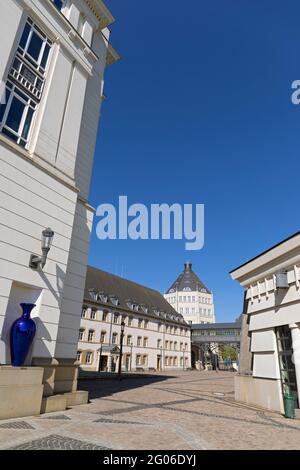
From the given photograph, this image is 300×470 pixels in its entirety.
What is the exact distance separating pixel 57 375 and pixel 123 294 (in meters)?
40.1

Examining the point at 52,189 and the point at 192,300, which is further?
the point at 192,300

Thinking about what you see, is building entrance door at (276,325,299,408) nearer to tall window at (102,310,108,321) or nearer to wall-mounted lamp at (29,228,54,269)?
wall-mounted lamp at (29,228,54,269)

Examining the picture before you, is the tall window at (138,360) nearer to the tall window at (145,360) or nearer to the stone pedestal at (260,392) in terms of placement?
the tall window at (145,360)

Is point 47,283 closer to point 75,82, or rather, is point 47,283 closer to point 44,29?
point 75,82

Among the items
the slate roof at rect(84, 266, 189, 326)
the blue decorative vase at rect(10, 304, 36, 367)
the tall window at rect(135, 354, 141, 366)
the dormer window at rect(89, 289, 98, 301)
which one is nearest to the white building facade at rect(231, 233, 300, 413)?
the blue decorative vase at rect(10, 304, 36, 367)

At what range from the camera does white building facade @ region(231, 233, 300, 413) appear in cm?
994

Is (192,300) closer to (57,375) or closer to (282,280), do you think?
(282,280)

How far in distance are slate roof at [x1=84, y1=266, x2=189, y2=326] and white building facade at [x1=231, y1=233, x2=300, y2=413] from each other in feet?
95.6

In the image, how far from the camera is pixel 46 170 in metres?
10.4

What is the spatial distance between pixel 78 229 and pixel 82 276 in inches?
72.6

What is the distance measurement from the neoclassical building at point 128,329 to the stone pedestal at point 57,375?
92.4ft

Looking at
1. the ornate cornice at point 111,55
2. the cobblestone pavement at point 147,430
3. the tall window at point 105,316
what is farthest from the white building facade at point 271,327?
the tall window at point 105,316

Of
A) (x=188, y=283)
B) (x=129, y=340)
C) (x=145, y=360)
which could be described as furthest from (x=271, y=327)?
(x=188, y=283)
